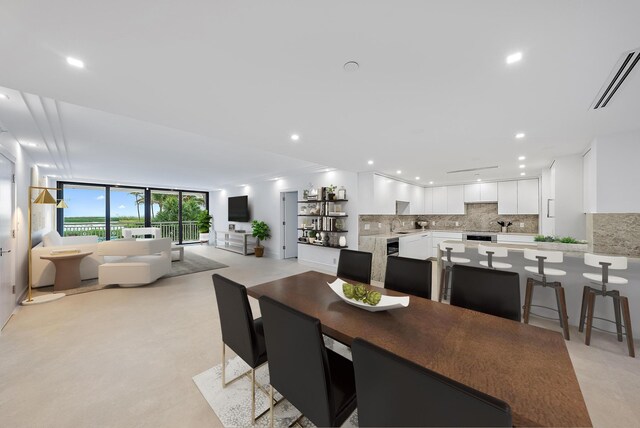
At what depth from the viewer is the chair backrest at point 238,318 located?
1562 mm

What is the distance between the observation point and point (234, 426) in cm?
161

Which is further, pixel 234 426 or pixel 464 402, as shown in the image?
pixel 234 426

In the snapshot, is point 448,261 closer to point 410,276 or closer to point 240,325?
point 410,276

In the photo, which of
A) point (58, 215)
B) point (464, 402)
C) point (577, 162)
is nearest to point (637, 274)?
point (577, 162)

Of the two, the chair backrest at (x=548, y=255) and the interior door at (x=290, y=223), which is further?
the interior door at (x=290, y=223)

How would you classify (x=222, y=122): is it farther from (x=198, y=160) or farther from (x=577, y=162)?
(x=577, y=162)

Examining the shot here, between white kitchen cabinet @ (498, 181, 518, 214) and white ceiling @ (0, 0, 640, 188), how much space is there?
11.5ft

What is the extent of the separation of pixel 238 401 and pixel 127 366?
4.00 ft

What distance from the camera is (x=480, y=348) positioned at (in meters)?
1.22

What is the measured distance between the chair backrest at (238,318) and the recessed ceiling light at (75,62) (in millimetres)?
1669

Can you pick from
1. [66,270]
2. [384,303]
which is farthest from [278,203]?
[384,303]

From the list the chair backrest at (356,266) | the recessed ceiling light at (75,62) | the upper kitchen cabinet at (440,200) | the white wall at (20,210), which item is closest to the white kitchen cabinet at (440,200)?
the upper kitchen cabinet at (440,200)

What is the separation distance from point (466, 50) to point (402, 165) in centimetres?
341

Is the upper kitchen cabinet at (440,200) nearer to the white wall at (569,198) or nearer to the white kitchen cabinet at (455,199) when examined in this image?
the white kitchen cabinet at (455,199)
